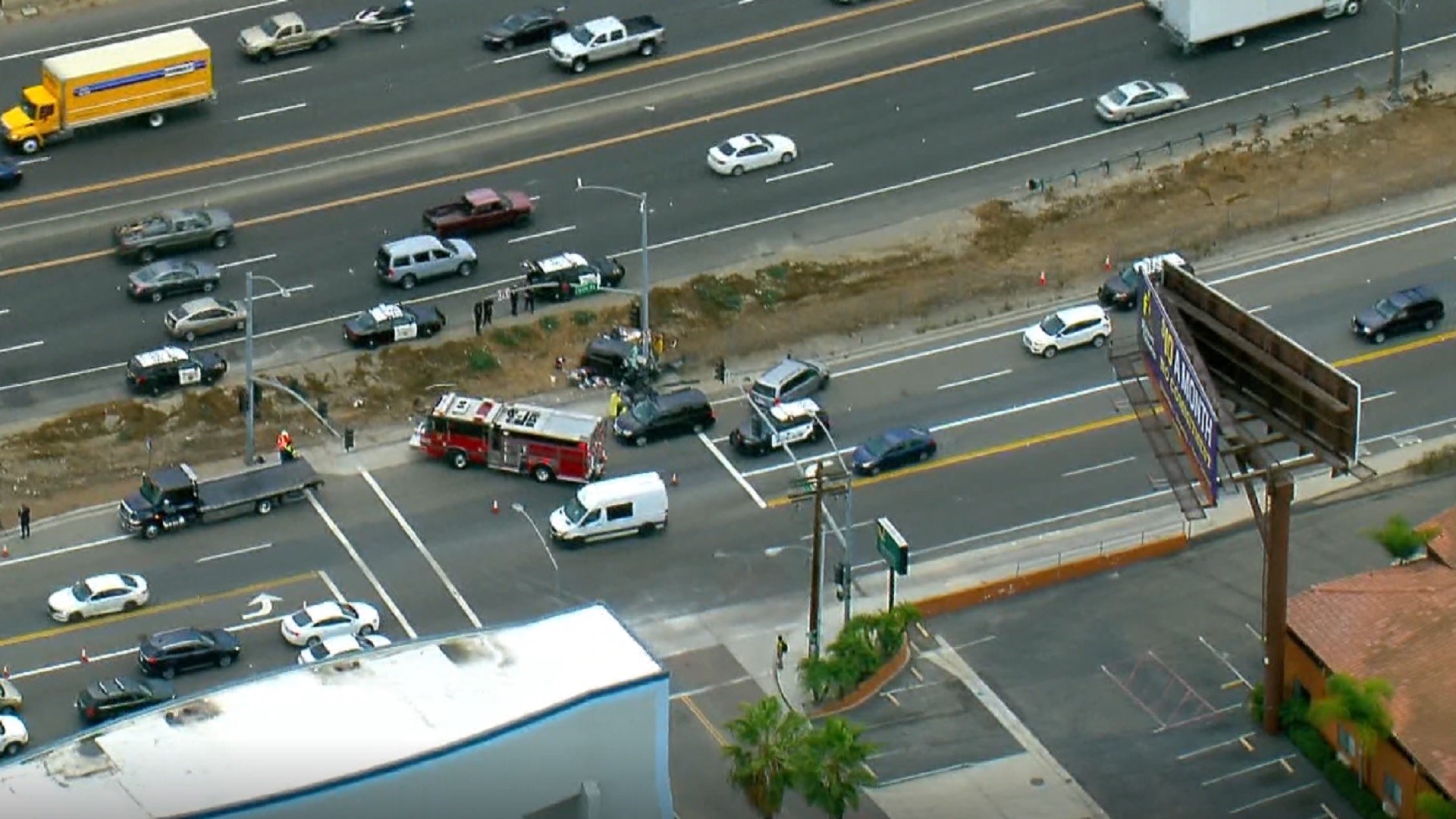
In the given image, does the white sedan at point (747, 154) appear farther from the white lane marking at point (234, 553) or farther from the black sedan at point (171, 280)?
the white lane marking at point (234, 553)

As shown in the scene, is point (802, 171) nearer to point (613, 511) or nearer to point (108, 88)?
point (613, 511)

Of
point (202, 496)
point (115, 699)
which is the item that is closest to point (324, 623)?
point (115, 699)

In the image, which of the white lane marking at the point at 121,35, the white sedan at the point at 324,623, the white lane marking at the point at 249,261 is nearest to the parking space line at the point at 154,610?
the white sedan at the point at 324,623

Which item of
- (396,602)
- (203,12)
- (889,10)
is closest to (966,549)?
(396,602)

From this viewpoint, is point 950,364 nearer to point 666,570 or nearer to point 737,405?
point 737,405

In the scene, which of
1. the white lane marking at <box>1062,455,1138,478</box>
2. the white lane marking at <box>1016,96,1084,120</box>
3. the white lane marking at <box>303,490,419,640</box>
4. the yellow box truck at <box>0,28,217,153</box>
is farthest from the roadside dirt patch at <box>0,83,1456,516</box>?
the yellow box truck at <box>0,28,217,153</box>

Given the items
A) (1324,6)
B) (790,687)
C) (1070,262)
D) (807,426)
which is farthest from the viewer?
(1324,6)
